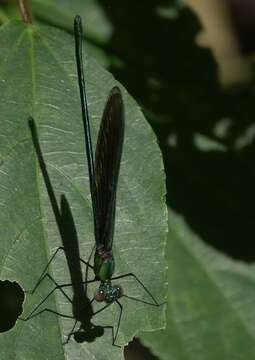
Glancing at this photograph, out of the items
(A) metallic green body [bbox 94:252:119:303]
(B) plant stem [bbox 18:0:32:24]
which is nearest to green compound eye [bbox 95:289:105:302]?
(A) metallic green body [bbox 94:252:119:303]

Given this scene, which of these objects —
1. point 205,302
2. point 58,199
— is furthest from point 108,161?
point 205,302

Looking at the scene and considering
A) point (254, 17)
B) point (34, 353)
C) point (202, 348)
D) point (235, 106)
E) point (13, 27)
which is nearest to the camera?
point (34, 353)

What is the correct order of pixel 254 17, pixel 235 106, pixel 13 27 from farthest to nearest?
pixel 254 17 → pixel 235 106 → pixel 13 27

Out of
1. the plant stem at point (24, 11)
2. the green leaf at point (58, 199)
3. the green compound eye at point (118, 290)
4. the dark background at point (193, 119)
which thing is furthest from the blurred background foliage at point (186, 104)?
the green compound eye at point (118, 290)

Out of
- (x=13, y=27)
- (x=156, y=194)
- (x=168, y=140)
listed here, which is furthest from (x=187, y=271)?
(x=13, y=27)

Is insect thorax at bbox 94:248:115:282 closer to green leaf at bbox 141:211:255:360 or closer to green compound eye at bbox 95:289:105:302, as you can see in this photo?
green compound eye at bbox 95:289:105:302

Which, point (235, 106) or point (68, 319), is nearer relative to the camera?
point (68, 319)

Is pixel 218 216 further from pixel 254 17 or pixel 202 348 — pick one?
pixel 254 17
